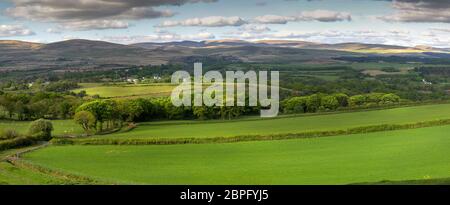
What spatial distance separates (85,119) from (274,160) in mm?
18115

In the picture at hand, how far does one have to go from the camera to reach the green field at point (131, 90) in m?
52.2

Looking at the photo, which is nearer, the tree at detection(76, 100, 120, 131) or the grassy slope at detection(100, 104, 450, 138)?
the grassy slope at detection(100, 104, 450, 138)

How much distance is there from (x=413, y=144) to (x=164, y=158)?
1193cm

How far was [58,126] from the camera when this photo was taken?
1356 inches

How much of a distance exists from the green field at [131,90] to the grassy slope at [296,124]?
1680cm

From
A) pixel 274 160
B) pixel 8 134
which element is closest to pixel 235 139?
pixel 274 160

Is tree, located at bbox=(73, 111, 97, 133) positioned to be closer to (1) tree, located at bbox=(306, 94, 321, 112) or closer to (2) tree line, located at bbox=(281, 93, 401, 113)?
(2) tree line, located at bbox=(281, 93, 401, 113)

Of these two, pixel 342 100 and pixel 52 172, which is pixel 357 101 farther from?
pixel 52 172

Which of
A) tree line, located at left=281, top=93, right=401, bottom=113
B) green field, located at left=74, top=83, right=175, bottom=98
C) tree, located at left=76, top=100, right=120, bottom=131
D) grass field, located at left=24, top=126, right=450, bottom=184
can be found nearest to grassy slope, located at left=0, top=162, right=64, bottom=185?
grass field, located at left=24, top=126, right=450, bottom=184

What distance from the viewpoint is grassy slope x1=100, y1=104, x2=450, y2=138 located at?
28.8m

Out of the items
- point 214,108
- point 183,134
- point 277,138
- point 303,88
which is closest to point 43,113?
point 183,134

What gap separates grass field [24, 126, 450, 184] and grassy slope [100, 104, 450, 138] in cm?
349

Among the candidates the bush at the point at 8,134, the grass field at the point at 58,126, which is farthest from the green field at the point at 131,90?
the bush at the point at 8,134

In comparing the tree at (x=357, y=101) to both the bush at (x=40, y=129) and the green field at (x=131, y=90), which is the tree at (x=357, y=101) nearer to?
the green field at (x=131, y=90)
